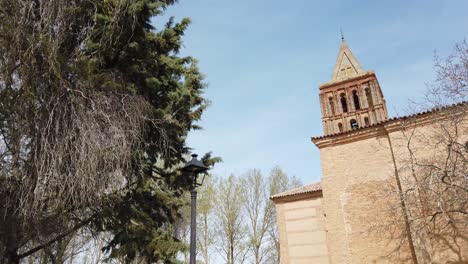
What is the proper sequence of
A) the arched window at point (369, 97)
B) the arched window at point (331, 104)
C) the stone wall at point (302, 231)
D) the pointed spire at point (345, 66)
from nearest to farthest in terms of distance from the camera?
the stone wall at point (302, 231) → the arched window at point (369, 97) → the arched window at point (331, 104) → the pointed spire at point (345, 66)

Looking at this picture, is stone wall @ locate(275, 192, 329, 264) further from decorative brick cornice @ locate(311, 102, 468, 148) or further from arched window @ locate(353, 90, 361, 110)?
arched window @ locate(353, 90, 361, 110)

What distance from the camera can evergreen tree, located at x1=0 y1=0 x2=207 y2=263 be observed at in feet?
18.2

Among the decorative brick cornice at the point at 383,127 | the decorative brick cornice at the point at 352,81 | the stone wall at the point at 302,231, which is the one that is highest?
the decorative brick cornice at the point at 352,81

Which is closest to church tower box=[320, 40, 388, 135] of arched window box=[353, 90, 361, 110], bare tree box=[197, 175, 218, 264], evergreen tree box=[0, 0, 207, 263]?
arched window box=[353, 90, 361, 110]

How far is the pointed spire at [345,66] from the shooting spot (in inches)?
1319

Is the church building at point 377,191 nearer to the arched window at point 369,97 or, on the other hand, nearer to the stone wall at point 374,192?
the stone wall at point 374,192

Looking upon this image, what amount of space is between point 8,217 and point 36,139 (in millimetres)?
1405

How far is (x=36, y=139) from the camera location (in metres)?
5.72

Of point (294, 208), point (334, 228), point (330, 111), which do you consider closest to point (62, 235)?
point (334, 228)

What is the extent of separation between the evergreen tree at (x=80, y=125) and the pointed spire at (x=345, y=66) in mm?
28573

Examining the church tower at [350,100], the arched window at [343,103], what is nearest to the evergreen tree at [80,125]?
the church tower at [350,100]

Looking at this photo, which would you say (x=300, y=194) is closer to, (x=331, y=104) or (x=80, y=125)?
(x=80, y=125)

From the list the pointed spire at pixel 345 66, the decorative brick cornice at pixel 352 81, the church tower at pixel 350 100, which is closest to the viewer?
the church tower at pixel 350 100

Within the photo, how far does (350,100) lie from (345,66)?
402cm
